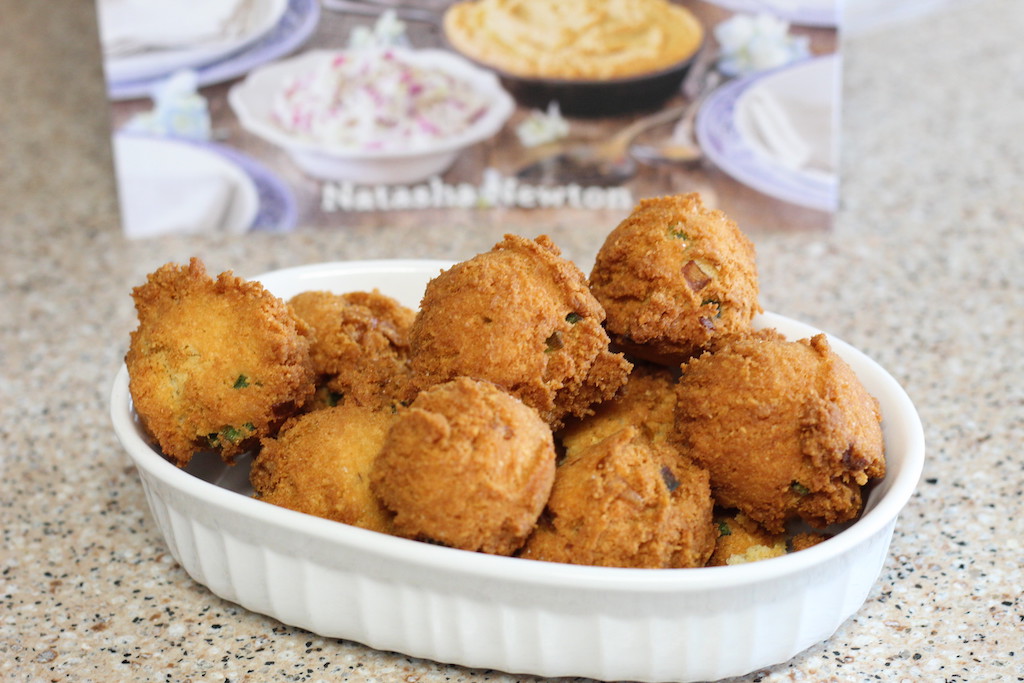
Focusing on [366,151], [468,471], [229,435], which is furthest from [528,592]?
[366,151]

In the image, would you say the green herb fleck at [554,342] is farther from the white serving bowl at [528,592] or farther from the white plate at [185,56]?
the white plate at [185,56]

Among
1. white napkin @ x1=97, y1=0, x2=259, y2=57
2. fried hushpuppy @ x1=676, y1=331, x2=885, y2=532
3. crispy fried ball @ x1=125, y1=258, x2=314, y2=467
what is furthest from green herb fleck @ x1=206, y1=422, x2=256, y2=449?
white napkin @ x1=97, y1=0, x2=259, y2=57

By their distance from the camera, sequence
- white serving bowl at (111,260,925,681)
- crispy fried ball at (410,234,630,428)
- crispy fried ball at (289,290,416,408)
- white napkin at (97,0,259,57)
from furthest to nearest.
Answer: white napkin at (97,0,259,57)
crispy fried ball at (289,290,416,408)
crispy fried ball at (410,234,630,428)
white serving bowl at (111,260,925,681)

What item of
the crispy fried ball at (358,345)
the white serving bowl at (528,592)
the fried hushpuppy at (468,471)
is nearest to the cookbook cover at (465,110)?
the crispy fried ball at (358,345)

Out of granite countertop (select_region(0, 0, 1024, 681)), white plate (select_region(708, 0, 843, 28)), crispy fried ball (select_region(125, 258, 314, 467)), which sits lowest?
granite countertop (select_region(0, 0, 1024, 681))

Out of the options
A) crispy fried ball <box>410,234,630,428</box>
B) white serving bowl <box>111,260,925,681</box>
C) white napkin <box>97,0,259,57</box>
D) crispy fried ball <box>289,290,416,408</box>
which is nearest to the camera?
white serving bowl <box>111,260,925,681</box>

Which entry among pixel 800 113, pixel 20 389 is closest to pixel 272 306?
pixel 20 389

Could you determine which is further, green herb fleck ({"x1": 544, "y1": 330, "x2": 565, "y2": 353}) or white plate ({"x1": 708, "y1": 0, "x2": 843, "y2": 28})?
white plate ({"x1": 708, "y1": 0, "x2": 843, "y2": 28})

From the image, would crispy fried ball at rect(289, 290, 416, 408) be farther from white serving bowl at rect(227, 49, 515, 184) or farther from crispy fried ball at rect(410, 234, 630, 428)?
white serving bowl at rect(227, 49, 515, 184)
